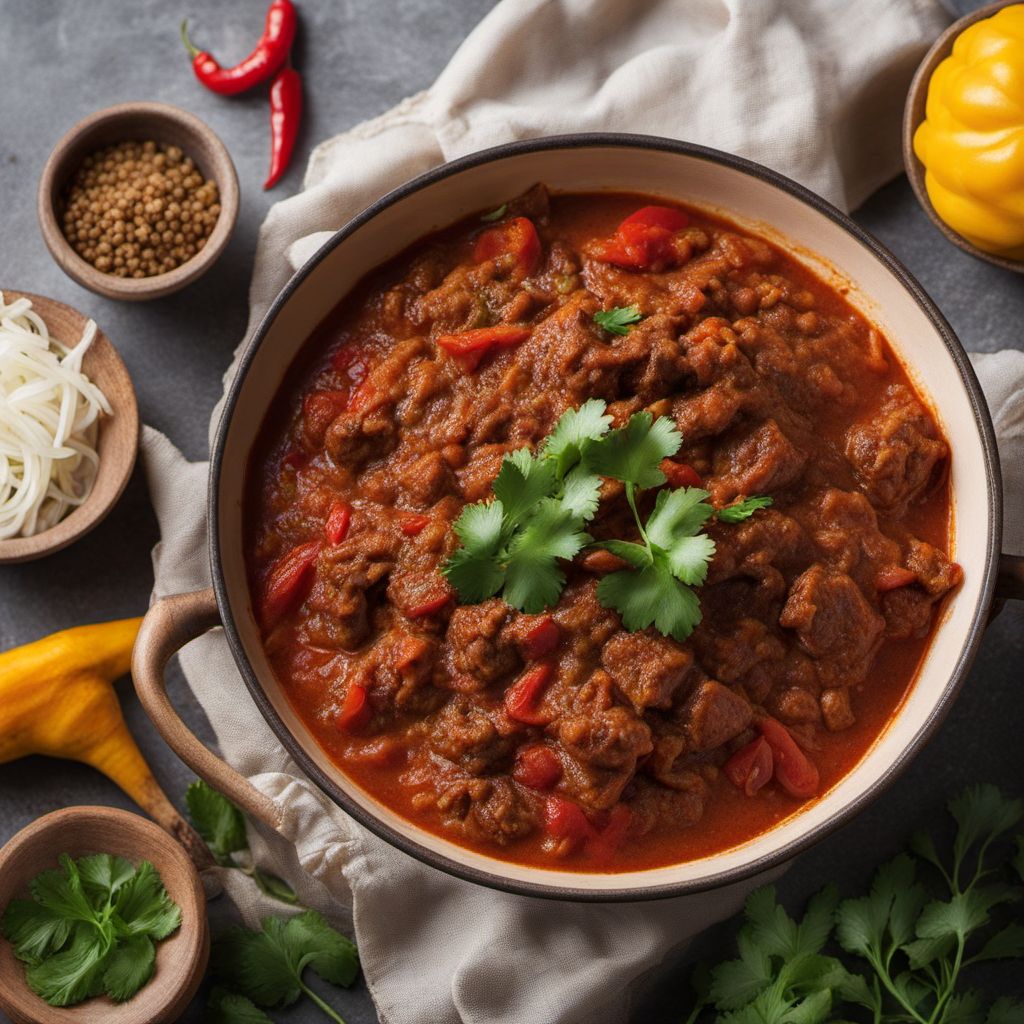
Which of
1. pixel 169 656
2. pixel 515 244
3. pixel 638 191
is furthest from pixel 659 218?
pixel 169 656

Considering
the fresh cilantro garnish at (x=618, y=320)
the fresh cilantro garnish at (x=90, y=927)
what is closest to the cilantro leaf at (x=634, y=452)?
the fresh cilantro garnish at (x=618, y=320)

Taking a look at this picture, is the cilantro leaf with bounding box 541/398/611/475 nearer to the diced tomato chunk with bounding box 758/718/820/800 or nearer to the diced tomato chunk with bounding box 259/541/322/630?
the diced tomato chunk with bounding box 259/541/322/630

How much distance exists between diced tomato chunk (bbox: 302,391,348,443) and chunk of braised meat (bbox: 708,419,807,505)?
1.69m

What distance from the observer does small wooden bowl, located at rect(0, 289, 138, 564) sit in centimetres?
573

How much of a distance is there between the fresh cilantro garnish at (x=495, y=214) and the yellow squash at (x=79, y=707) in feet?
8.62

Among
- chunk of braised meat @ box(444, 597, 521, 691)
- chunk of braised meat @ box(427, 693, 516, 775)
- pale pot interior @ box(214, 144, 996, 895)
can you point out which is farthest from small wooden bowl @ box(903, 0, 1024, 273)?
chunk of braised meat @ box(427, 693, 516, 775)

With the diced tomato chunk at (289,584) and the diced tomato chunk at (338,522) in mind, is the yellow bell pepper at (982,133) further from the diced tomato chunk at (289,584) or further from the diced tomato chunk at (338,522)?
the diced tomato chunk at (289,584)

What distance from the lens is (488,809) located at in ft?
16.5

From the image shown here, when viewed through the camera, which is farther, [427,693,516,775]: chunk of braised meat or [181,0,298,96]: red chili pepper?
[181,0,298,96]: red chili pepper

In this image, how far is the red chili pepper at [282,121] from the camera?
6.32 m

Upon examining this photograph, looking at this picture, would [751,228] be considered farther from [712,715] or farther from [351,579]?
[351,579]

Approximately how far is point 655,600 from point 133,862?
2974mm

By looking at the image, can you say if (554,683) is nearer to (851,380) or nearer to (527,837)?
(527,837)

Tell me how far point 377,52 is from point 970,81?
3.01m
